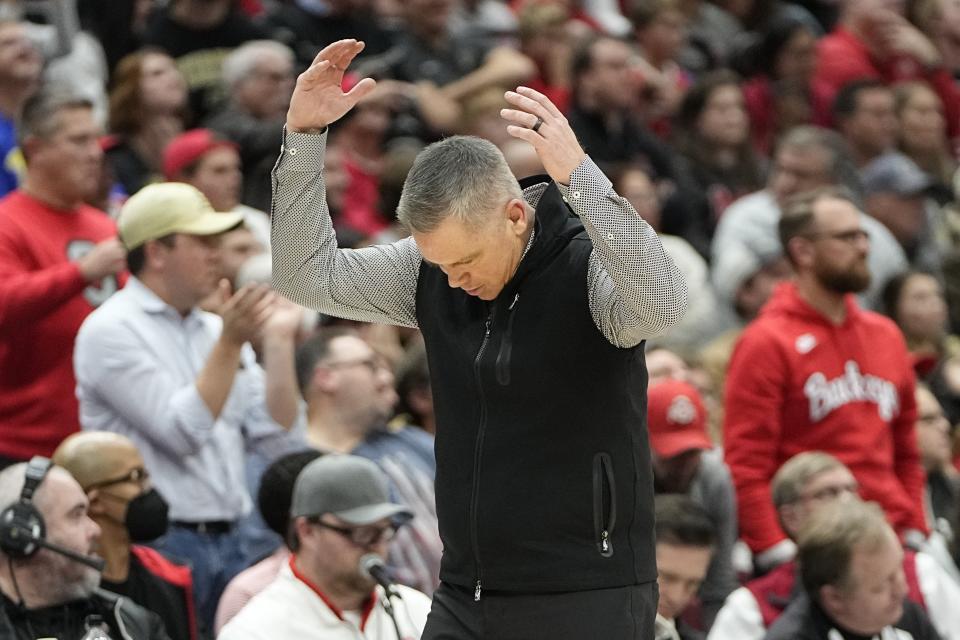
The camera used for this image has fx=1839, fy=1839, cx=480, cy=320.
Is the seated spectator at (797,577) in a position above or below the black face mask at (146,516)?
below

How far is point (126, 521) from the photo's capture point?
5.34 metres

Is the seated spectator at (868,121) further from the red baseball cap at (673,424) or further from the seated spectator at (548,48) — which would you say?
the red baseball cap at (673,424)

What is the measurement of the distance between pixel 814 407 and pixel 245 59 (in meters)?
3.49

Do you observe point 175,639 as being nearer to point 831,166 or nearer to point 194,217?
point 194,217

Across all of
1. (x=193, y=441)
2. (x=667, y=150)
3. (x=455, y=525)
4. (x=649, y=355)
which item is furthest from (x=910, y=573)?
(x=667, y=150)

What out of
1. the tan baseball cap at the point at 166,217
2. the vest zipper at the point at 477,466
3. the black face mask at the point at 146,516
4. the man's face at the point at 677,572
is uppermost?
the vest zipper at the point at 477,466

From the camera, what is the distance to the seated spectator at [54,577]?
4.80 meters

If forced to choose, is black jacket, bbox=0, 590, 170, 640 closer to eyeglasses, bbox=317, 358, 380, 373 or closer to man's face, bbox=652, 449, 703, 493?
eyeglasses, bbox=317, 358, 380, 373

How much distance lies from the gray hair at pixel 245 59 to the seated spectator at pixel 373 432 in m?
2.70

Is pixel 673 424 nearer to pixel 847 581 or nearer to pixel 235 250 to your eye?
pixel 847 581

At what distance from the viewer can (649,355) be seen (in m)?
7.12

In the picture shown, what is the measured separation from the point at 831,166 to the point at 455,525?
609cm

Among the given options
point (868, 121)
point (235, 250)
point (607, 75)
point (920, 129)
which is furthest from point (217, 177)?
point (920, 129)

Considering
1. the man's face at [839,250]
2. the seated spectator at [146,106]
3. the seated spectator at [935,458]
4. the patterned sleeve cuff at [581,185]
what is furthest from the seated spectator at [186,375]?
the seated spectator at [935,458]
